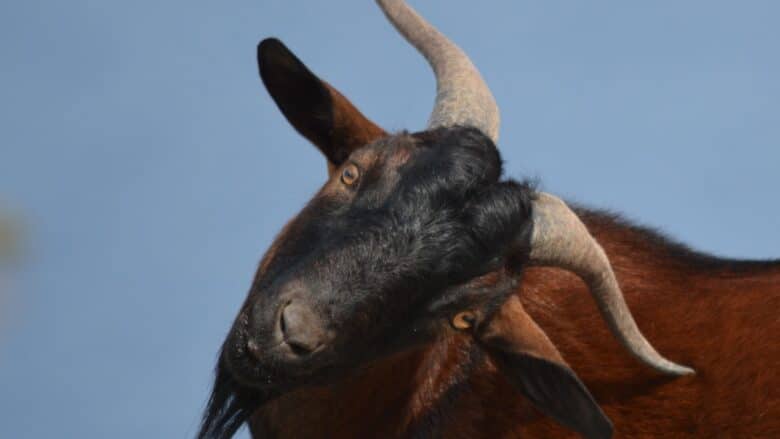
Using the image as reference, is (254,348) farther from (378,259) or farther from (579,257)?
(579,257)

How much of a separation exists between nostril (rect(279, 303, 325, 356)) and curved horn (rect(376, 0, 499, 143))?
2.04 metres

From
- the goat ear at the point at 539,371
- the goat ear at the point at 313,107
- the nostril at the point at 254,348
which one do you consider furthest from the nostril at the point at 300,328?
the goat ear at the point at 313,107

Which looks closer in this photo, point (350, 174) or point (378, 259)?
point (378, 259)

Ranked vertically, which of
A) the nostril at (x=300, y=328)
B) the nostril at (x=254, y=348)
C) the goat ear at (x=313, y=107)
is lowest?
the nostril at (x=254, y=348)

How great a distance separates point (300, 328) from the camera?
8.58 metres

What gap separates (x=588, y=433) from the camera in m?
9.48

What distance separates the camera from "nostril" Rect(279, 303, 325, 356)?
859 cm

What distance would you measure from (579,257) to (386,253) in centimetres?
135

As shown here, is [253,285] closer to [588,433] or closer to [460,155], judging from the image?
[460,155]

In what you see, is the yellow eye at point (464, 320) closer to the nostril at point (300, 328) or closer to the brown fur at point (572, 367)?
the brown fur at point (572, 367)

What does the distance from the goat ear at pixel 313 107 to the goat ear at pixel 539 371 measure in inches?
64.5

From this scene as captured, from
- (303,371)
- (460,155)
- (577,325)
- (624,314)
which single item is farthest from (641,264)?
(303,371)

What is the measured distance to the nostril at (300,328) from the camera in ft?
28.2

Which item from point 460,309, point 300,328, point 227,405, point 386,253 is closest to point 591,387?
point 460,309
